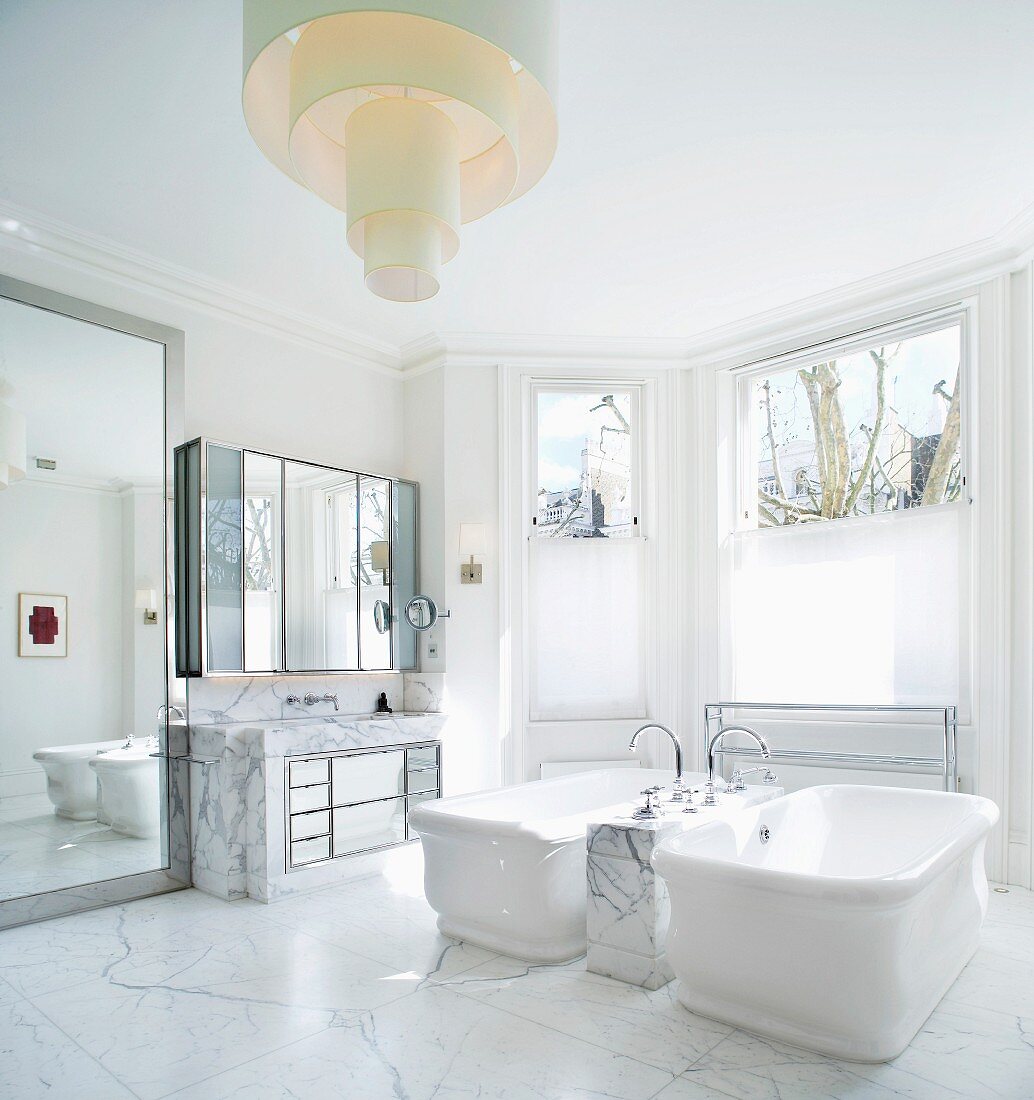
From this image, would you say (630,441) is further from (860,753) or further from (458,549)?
(860,753)

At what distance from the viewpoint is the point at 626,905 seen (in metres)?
2.76

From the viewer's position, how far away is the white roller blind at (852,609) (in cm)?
401

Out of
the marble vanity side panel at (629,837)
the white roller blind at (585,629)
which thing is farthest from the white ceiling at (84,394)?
the marble vanity side panel at (629,837)

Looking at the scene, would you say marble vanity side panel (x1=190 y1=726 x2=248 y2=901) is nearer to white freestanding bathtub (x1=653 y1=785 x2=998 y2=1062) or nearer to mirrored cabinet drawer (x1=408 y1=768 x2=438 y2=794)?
mirrored cabinet drawer (x1=408 y1=768 x2=438 y2=794)

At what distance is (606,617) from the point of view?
16.1 feet

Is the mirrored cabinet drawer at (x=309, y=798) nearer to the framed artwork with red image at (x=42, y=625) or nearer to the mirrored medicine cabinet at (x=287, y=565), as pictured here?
the mirrored medicine cabinet at (x=287, y=565)

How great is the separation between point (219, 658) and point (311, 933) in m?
1.29

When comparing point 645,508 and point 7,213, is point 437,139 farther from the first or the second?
point 645,508

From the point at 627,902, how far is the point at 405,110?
2375mm

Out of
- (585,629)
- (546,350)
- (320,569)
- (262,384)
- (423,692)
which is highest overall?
(546,350)

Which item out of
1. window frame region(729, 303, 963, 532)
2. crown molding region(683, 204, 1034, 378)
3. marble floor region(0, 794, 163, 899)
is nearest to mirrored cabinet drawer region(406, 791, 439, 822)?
marble floor region(0, 794, 163, 899)

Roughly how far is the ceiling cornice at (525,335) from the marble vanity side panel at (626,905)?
301 centimetres

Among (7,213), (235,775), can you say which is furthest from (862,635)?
(7,213)

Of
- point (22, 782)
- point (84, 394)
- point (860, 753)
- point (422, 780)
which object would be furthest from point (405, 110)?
point (860, 753)
